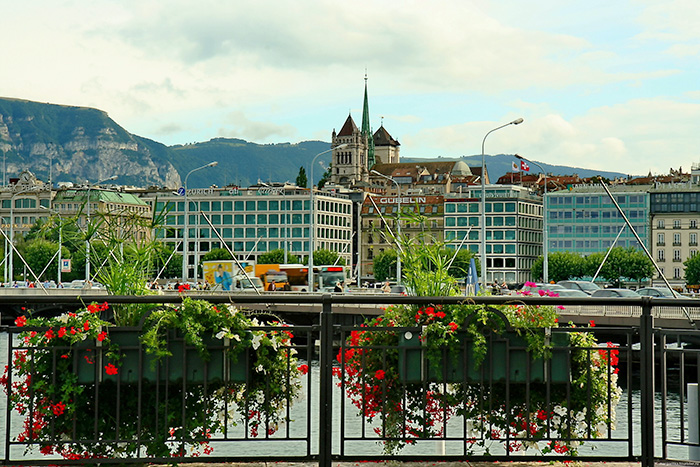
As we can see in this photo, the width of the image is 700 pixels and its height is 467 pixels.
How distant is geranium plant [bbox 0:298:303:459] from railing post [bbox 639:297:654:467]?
89.8 inches

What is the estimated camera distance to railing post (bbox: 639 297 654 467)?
228 inches

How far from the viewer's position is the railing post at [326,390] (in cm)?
571

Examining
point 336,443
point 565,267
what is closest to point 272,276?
point 565,267

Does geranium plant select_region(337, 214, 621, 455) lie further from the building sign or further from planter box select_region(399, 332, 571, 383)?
the building sign

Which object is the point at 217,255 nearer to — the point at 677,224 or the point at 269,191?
the point at 269,191

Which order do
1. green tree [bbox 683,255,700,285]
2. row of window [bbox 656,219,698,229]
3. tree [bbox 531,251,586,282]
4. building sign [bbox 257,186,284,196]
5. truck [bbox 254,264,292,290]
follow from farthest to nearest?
building sign [bbox 257,186,284,196] < row of window [bbox 656,219,698,229] < tree [bbox 531,251,586,282] < green tree [bbox 683,255,700,285] < truck [bbox 254,264,292,290]

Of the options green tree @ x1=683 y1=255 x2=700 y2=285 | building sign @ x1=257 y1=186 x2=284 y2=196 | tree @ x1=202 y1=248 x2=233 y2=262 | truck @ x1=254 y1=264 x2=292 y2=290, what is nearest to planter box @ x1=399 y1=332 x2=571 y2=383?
truck @ x1=254 y1=264 x2=292 y2=290

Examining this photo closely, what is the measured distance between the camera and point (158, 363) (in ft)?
18.9

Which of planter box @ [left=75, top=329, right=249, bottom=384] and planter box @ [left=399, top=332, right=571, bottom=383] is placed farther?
planter box @ [left=399, top=332, right=571, bottom=383]

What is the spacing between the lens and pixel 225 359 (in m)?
5.83

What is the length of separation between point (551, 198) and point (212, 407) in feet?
481

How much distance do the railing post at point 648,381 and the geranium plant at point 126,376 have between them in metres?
2.28

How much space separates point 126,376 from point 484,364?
90.4 inches

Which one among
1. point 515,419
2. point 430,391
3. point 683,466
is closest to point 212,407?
point 430,391
